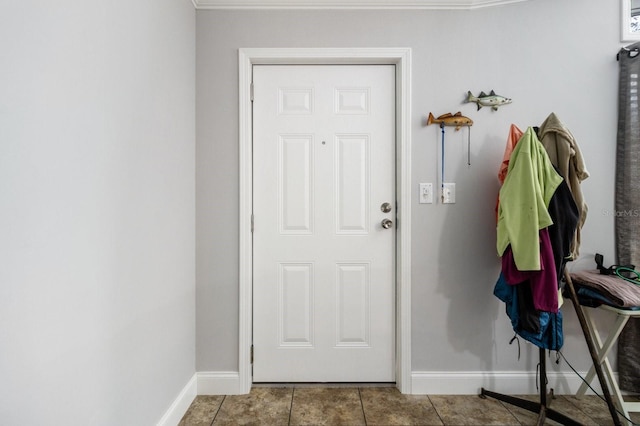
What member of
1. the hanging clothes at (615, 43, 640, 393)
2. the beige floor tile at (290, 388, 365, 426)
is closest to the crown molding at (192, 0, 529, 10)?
the hanging clothes at (615, 43, 640, 393)

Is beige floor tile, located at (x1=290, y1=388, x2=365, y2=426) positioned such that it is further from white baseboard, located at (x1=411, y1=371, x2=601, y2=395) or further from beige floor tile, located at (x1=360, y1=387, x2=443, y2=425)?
white baseboard, located at (x1=411, y1=371, x2=601, y2=395)

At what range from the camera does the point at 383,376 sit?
2.04 meters

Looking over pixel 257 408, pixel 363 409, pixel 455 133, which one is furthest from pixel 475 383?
pixel 455 133

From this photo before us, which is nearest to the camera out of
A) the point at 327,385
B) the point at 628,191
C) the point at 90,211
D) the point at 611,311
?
the point at 90,211

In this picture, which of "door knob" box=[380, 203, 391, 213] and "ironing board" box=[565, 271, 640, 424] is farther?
"door knob" box=[380, 203, 391, 213]

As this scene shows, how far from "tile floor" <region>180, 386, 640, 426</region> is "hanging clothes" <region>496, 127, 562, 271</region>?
2.95 feet

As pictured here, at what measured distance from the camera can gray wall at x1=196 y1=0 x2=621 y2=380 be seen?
196 cm

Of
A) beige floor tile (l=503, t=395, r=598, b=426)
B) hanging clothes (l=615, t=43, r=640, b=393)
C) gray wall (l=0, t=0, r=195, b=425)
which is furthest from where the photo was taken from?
hanging clothes (l=615, t=43, r=640, b=393)

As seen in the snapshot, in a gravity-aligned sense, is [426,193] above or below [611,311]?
above

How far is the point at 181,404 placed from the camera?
5.69 feet

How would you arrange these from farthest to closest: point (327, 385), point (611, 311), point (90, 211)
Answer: point (327, 385) → point (611, 311) → point (90, 211)

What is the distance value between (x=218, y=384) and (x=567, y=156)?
7.61ft

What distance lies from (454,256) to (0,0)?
7.06ft

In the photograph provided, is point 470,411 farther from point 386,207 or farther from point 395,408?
point 386,207
